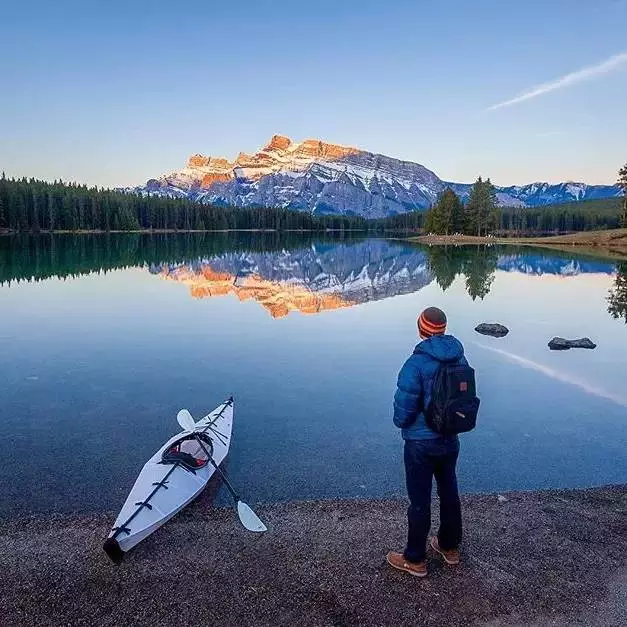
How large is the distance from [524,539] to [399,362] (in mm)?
15401

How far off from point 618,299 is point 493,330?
19.3 meters

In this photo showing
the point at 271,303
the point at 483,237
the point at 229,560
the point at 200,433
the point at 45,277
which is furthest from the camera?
the point at 483,237

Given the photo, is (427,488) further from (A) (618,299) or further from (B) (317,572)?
(A) (618,299)

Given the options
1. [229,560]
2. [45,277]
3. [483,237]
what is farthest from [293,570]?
[483,237]

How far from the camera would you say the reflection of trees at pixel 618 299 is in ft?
128

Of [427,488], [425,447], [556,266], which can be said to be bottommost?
[556,266]

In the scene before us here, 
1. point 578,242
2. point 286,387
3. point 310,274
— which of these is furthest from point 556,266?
point 286,387

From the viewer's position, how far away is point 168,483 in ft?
35.9

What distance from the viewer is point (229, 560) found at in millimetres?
9227

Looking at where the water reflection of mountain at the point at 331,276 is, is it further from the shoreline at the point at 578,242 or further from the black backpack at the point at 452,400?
the shoreline at the point at 578,242

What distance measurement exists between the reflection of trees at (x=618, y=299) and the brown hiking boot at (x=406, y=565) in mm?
34493

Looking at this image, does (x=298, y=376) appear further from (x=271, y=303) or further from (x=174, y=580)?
(x=271, y=303)

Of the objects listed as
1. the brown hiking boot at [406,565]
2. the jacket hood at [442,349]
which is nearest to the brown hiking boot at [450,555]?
the brown hiking boot at [406,565]

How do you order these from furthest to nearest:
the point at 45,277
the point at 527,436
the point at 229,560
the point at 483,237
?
the point at 483,237 → the point at 45,277 → the point at 527,436 → the point at 229,560
